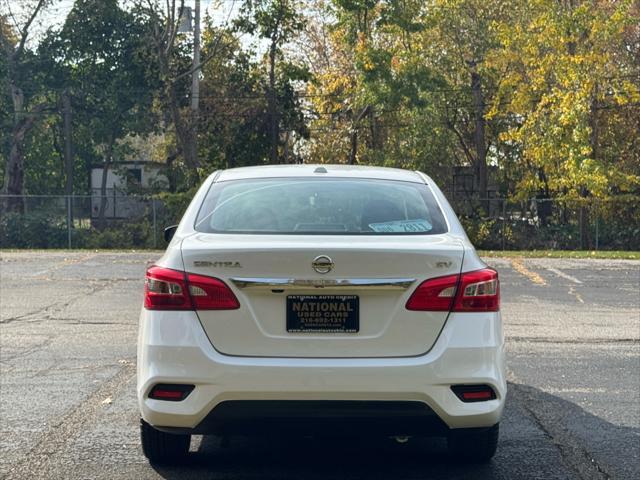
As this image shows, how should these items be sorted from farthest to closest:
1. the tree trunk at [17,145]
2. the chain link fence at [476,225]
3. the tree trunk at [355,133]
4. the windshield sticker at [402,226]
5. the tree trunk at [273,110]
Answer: the tree trunk at [17,145] → the tree trunk at [355,133] → the tree trunk at [273,110] → the chain link fence at [476,225] → the windshield sticker at [402,226]

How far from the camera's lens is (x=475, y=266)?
15.1 feet

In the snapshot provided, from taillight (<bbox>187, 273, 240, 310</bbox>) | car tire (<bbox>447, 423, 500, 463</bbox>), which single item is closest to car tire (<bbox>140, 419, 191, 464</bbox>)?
taillight (<bbox>187, 273, 240, 310</bbox>)

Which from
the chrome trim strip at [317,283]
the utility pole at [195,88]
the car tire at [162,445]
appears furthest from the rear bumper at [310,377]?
the utility pole at [195,88]

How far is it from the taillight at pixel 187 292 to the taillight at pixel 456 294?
0.86m

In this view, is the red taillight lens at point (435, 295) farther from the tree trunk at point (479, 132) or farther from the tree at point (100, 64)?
the tree at point (100, 64)

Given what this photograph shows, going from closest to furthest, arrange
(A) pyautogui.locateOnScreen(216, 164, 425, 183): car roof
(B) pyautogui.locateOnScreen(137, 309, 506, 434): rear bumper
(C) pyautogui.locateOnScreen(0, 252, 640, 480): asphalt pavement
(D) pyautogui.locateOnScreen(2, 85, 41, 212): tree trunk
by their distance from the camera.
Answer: (B) pyautogui.locateOnScreen(137, 309, 506, 434): rear bumper
(C) pyautogui.locateOnScreen(0, 252, 640, 480): asphalt pavement
(A) pyautogui.locateOnScreen(216, 164, 425, 183): car roof
(D) pyautogui.locateOnScreen(2, 85, 41, 212): tree trunk

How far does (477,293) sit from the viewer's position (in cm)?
455

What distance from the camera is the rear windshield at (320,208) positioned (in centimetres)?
A: 489

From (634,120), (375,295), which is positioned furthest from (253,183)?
(634,120)

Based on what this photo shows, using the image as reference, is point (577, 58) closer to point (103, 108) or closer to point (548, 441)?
point (103, 108)

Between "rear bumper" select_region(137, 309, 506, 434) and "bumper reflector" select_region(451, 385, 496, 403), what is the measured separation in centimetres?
2

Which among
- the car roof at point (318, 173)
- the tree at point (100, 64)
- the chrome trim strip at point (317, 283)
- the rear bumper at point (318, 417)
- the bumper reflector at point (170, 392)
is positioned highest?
the tree at point (100, 64)

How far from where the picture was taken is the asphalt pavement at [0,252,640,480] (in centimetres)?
513

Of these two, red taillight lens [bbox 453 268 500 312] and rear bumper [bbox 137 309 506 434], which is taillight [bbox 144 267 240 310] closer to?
rear bumper [bbox 137 309 506 434]
